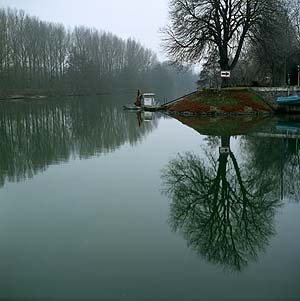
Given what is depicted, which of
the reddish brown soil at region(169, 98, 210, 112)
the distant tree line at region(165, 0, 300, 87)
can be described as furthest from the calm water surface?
the distant tree line at region(165, 0, 300, 87)

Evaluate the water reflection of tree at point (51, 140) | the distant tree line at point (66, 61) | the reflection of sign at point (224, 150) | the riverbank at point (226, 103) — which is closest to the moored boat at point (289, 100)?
the riverbank at point (226, 103)

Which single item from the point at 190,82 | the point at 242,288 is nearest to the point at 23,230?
the point at 242,288

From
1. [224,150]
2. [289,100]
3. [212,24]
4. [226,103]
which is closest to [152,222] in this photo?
[224,150]

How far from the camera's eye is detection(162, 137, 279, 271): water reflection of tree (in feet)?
20.5

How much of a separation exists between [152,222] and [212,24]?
88.5ft

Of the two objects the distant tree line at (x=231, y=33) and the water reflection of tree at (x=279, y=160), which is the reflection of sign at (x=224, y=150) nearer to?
the water reflection of tree at (x=279, y=160)

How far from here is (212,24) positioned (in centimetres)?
3098

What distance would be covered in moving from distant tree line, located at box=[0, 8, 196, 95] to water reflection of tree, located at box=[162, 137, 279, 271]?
54.5 m

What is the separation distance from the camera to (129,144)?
1678 cm

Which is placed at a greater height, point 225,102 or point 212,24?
point 212,24

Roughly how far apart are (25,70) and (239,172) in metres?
63.0

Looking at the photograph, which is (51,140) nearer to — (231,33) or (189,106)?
(189,106)

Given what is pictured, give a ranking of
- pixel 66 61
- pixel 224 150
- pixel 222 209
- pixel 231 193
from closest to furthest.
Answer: pixel 222 209
pixel 231 193
pixel 224 150
pixel 66 61

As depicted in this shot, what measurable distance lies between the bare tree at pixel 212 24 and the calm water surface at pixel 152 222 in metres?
17.9
